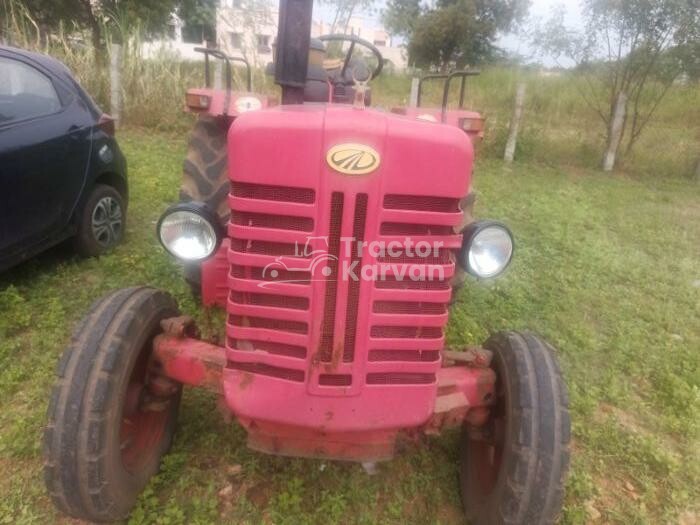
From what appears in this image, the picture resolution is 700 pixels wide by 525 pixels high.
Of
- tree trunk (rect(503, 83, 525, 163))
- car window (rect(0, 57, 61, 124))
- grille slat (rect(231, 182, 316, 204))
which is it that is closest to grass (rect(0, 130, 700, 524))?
car window (rect(0, 57, 61, 124))

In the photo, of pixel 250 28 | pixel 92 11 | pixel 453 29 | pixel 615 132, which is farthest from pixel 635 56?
pixel 453 29

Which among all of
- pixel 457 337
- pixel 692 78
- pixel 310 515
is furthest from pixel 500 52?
pixel 310 515

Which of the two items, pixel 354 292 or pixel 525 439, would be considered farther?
pixel 525 439

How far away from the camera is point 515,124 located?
9523mm

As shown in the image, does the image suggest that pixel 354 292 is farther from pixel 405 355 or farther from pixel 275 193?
pixel 275 193

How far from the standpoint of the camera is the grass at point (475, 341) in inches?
90.9

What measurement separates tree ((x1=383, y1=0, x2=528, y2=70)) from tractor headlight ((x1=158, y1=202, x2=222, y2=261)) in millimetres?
25391

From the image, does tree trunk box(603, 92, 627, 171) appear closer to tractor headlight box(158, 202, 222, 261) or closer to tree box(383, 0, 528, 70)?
tractor headlight box(158, 202, 222, 261)

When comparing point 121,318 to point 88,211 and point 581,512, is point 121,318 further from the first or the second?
point 88,211

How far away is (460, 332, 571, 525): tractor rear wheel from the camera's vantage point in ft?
6.19

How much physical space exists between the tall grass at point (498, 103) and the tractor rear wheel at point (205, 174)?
6.30 m

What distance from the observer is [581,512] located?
2379 millimetres

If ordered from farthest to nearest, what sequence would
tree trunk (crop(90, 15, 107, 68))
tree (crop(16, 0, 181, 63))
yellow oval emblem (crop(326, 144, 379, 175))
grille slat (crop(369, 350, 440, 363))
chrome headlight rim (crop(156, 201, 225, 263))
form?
tree (crop(16, 0, 181, 63))
tree trunk (crop(90, 15, 107, 68))
chrome headlight rim (crop(156, 201, 225, 263))
grille slat (crop(369, 350, 440, 363))
yellow oval emblem (crop(326, 144, 379, 175))

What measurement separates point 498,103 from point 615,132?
2.47 metres
